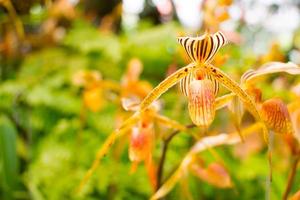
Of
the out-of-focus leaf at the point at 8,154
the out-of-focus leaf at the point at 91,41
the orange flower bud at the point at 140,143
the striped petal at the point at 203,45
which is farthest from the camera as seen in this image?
the out-of-focus leaf at the point at 91,41

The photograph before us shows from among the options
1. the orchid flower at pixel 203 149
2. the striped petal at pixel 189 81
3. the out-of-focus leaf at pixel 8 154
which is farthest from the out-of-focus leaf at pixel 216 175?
the out-of-focus leaf at pixel 8 154

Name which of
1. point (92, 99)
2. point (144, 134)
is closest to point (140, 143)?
point (144, 134)

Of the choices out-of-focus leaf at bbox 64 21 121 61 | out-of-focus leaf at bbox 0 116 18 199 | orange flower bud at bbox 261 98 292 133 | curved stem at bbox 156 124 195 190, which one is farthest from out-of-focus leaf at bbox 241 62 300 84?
out-of-focus leaf at bbox 64 21 121 61

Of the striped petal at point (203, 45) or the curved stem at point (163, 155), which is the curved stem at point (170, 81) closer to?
the striped petal at point (203, 45)

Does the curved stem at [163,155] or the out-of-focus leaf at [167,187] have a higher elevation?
the curved stem at [163,155]

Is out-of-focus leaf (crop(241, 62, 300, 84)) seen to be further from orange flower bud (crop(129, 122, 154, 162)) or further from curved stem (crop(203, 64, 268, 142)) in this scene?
orange flower bud (crop(129, 122, 154, 162))

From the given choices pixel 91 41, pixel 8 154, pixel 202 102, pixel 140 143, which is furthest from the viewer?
pixel 91 41

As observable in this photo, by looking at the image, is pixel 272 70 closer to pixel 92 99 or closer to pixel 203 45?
pixel 203 45
